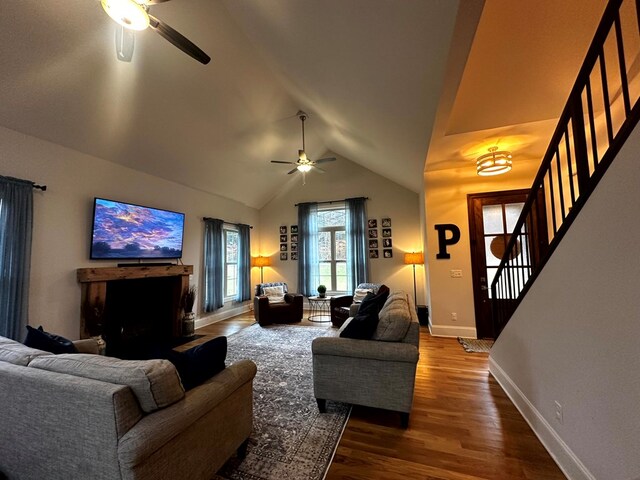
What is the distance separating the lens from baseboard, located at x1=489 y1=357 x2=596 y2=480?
1515 millimetres

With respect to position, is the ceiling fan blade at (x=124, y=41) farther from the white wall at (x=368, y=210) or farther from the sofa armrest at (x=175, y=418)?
the white wall at (x=368, y=210)

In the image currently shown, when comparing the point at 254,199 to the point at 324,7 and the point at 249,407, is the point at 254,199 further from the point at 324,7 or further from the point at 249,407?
the point at 249,407

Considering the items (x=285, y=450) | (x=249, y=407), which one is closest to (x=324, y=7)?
(x=249, y=407)

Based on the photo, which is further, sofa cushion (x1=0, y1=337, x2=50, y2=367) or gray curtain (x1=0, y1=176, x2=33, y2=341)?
gray curtain (x1=0, y1=176, x2=33, y2=341)

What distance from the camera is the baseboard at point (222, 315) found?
5336 mm

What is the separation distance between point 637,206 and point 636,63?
2314 mm

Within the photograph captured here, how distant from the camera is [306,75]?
126 inches

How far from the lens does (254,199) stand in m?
6.77

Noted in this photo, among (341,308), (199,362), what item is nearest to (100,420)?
(199,362)

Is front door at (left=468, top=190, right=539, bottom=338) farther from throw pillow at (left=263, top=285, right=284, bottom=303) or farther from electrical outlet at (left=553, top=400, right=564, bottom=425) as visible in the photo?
throw pillow at (left=263, top=285, right=284, bottom=303)

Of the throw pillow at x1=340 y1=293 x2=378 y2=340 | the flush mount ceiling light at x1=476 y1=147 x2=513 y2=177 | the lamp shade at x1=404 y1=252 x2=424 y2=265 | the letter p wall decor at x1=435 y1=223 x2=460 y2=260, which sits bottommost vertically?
the throw pillow at x1=340 y1=293 x2=378 y2=340

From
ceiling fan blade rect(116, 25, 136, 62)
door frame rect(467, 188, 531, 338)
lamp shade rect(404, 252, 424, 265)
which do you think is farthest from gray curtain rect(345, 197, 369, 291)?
ceiling fan blade rect(116, 25, 136, 62)

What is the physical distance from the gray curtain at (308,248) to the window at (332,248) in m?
0.15

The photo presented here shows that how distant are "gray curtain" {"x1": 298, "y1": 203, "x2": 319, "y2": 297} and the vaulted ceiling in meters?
2.54
